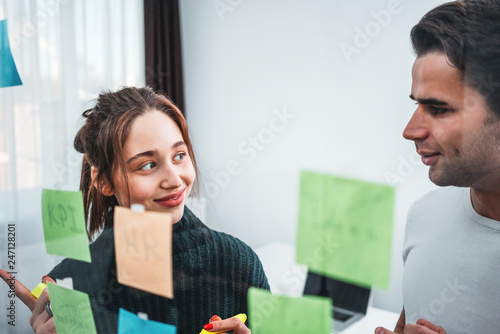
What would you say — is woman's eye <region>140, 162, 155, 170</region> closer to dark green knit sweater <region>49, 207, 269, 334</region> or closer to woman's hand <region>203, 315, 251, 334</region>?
dark green knit sweater <region>49, 207, 269, 334</region>

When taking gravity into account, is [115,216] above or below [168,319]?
above

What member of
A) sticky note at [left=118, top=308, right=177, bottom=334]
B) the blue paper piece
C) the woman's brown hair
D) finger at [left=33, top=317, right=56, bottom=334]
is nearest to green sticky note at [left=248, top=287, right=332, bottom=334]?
sticky note at [left=118, top=308, right=177, bottom=334]

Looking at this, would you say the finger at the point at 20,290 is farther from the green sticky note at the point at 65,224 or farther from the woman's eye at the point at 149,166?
the woman's eye at the point at 149,166

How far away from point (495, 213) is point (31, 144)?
0.85 m

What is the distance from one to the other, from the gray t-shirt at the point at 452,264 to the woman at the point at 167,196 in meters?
0.20

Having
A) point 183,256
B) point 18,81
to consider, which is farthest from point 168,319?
point 18,81

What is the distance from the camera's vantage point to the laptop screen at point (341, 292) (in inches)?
19.3

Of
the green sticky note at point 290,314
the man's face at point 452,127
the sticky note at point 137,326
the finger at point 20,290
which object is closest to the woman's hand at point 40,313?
the finger at point 20,290

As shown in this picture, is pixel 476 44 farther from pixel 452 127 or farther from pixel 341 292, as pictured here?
pixel 341 292

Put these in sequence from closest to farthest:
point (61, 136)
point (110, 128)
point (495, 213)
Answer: point (495, 213) < point (110, 128) < point (61, 136)

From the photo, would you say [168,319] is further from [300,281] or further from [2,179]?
[2,179]

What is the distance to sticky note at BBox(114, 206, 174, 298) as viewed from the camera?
58 centimetres

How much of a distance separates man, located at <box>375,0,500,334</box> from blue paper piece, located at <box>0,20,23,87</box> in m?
0.76

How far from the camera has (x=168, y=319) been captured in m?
0.65
